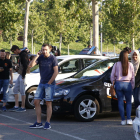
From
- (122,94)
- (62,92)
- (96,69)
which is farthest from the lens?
(96,69)

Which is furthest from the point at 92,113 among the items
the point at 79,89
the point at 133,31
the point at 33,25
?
the point at 33,25

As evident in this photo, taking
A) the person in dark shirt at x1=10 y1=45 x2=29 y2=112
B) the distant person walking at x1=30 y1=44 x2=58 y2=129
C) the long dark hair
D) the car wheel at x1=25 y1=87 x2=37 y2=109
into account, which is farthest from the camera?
the car wheel at x1=25 y1=87 x2=37 y2=109

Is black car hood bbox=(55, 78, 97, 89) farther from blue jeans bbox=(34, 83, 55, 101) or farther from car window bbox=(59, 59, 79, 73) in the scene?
car window bbox=(59, 59, 79, 73)

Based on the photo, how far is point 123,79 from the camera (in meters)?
8.09

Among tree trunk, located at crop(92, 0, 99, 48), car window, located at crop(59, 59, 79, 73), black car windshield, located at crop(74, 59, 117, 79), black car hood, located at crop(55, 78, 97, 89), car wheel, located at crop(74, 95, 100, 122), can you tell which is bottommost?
car wheel, located at crop(74, 95, 100, 122)

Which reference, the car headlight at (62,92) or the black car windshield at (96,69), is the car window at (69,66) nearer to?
the black car windshield at (96,69)

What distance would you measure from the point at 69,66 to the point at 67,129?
4209mm

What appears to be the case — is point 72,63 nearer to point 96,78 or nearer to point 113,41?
point 96,78

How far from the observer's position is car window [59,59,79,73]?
37.8 ft

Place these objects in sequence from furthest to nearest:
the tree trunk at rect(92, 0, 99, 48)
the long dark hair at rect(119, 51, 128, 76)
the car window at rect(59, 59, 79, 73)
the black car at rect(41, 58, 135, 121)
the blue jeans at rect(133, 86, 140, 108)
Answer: the tree trunk at rect(92, 0, 99, 48) → the car window at rect(59, 59, 79, 73) → the black car at rect(41, 58, 135, 121) → the long dark hair at rect(119, 51, 128, 76) → the blue jeans at rect(133, 86, 140, 108)

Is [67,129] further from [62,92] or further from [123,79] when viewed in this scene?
[123,79]

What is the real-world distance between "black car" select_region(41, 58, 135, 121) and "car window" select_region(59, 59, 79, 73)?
2.54m

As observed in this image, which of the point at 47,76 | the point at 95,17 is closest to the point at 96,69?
the point at 47,76

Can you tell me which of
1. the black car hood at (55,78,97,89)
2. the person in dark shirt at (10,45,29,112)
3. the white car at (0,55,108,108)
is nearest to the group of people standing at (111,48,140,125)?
the black car hood at (55,78,97,89)
